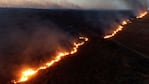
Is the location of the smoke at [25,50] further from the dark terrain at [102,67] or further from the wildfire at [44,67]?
the dark terrain at [102,67]

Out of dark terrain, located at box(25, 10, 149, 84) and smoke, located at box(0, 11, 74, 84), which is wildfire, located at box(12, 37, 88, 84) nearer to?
dark terrain, located at box(25, 10, 149, 84)

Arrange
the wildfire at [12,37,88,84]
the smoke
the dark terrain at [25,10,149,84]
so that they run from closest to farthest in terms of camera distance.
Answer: the dark terrain at [25,10,149,84], the wildfire at [12,37,88,84], the smoke

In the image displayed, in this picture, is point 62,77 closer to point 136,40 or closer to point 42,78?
point 42,78

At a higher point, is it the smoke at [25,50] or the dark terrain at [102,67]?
the smoke at [25,50]

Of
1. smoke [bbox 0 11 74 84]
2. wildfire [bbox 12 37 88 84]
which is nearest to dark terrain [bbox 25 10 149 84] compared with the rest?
wildfire [bbox 12 37 88 84]

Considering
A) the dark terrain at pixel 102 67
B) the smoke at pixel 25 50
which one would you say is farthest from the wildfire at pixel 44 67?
the smoke at pixel 25 50

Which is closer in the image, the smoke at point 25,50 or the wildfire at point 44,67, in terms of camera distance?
the wildfire at point 44,67

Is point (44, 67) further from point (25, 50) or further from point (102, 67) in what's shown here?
point (25, 50)

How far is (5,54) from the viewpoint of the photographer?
43.0 m

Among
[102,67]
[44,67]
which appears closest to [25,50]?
[44,67]

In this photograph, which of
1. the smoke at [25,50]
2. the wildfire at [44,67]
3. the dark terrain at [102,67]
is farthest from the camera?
the smoke at [25,50]

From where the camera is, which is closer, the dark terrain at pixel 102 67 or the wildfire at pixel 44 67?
the dark terrain at pixel 102 67

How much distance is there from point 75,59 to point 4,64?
808cm

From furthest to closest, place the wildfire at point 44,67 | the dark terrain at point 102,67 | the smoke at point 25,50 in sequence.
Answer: the smoke at point 25,50, the wildfire at point 44,67, the dark terrain at point 102,67
